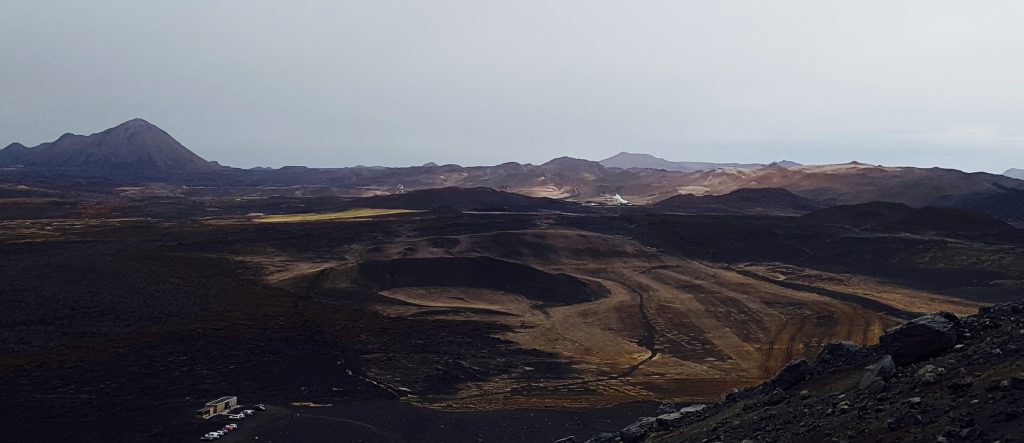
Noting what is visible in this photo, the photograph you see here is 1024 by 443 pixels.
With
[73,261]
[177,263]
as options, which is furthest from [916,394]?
[73,261]

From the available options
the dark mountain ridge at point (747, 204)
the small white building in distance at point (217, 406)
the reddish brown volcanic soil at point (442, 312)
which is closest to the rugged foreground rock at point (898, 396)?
the reddish brown volcanic soil at point (442, 312)

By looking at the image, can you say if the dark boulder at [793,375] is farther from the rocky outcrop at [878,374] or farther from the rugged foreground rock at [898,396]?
the rocky outcrop at [878,374]

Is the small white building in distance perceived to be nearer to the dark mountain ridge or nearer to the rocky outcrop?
the rocky outcrop

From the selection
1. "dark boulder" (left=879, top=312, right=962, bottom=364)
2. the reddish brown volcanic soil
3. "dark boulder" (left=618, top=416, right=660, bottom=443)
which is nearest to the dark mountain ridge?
the reddish brown volcanic soil

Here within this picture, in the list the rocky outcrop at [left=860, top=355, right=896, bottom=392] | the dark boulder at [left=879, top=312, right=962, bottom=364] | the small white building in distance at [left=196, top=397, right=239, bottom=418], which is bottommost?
the small white building in distance at [left=196, top=397, right=239, bottom=418]

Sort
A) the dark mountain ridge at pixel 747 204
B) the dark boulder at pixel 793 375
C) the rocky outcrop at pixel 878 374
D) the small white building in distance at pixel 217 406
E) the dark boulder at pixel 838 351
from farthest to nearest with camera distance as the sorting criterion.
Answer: the dark mountain ridge at pixel 747 204 → the small white building in distance at pixel 217 406 → the dark boulder at pixel 838 351 → the dark boulder at pixel 793 375 → the rocky outcrop at pixel 878 374
